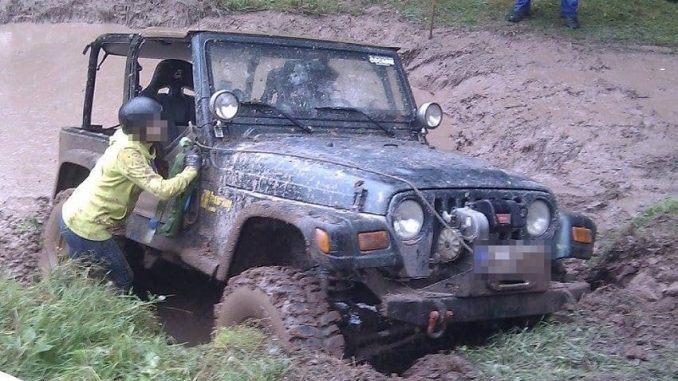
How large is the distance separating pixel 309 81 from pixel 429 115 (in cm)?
85

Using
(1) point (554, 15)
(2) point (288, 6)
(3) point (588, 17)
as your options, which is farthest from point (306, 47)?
(2) point (288, 6)

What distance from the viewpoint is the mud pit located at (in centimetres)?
546

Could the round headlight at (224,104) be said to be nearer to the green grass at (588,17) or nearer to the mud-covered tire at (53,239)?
the mud-covered tire at (53,239)

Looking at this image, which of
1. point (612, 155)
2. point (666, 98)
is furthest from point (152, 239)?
point (666, 98)

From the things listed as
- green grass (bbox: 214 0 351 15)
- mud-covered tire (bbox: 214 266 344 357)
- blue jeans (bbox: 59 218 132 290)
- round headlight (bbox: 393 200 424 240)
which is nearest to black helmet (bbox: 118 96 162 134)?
blue jeans (bbox: 59 218 132 290)

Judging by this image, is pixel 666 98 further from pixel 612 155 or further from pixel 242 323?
pixel 242 323

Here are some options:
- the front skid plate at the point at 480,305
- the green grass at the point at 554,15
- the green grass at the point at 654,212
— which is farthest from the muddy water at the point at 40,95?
the front skid plate at the point at 480,305

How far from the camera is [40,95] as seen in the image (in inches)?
533

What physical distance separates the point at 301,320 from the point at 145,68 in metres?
2.94

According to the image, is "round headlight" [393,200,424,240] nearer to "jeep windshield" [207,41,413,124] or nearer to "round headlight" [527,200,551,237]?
"round headlight" [527,200,551,237]

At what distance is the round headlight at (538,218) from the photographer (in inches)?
182

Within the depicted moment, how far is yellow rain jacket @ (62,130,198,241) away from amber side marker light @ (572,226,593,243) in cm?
211

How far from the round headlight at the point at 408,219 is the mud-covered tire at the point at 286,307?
0.49 meters

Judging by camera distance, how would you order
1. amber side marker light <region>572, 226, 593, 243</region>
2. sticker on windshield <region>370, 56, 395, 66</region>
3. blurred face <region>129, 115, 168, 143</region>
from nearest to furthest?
1. amber side marker light <region>572, 226, 593, 243</region>
2. blurred face <region>129, 115, 168, 143</region>
3. sticker on windshield <region>370, 56, 395, 66</region>
